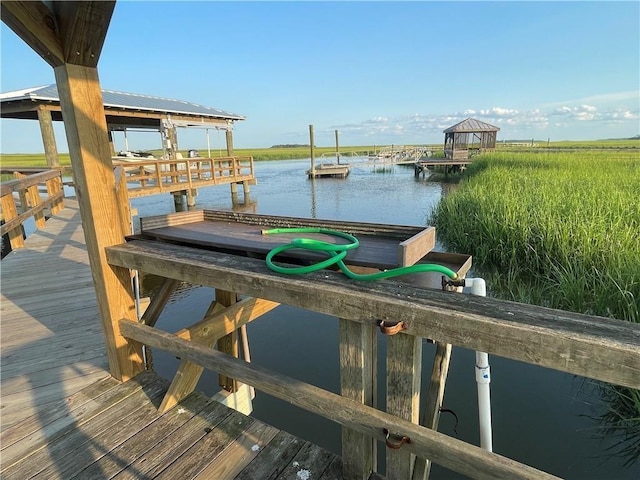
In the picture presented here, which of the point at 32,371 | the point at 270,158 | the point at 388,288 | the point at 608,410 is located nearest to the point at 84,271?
A: the point at 32,371

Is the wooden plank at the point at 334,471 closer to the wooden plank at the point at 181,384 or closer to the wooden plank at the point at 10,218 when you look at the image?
the wooden plank at the point at 181,384

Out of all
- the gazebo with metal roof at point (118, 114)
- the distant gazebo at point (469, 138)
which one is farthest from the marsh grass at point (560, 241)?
the distant gazebo at point (469, 138)

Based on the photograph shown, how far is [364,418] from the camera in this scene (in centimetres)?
140

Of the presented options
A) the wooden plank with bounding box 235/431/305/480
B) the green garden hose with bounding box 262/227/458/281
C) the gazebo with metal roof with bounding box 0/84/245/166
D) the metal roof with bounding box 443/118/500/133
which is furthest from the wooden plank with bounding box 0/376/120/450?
the metal roof with bounding box 443/118/500/133

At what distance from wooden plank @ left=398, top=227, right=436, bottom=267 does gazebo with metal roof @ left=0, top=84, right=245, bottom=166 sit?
29.8 ft

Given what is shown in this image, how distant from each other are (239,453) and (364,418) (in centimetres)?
80

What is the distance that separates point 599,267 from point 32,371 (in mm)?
6606

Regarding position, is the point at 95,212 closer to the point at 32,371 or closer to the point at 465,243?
the point at 32,371

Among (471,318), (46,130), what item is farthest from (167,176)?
(471,318)

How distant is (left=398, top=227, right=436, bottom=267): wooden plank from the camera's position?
144cm

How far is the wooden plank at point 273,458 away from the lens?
168 cm

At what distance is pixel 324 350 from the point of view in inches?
188

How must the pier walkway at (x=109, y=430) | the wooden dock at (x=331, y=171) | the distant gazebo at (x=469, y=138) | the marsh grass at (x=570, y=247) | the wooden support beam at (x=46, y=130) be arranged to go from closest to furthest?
1. the pier walkway at (x=109, y=430)
2. the marsh grass at (x=570, y=247)
3. the wooden support beam at (x=46, y=130)
4. the wooden dock at (x=331, y=171)
5. the distant gazebo at (x=469, y=138)

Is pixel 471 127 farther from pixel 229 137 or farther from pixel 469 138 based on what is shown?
pixel 229 137
